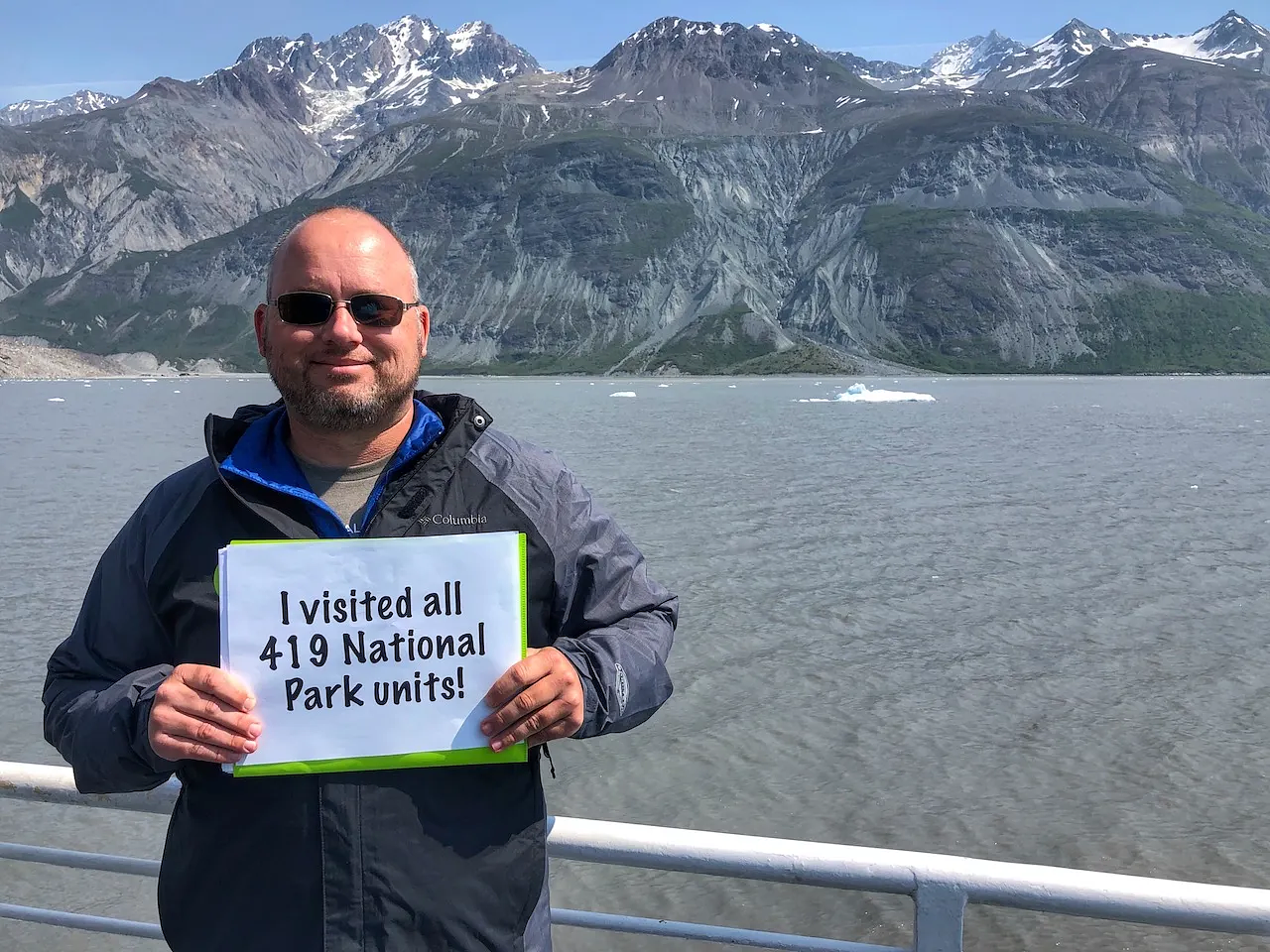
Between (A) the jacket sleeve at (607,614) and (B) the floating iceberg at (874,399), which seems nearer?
(A) the jacket sleeve at (607,614)

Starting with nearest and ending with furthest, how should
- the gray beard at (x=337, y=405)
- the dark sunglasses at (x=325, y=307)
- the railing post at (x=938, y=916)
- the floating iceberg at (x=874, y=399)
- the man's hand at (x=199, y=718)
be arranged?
1. the man's hand at (x=199, y=718)
2. the railing post at (x=938, y=916)
3. the gray beard at (x=337, y=405)
4. the dark sunglasses at (x=325, y=307)
5. the floating iceberg at (x=874, y=399)

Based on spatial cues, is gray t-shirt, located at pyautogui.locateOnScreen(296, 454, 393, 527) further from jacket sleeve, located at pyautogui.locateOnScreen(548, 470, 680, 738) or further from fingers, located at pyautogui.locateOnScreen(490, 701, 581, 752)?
fingers, located at pyautogui.locateOnScreen(490, 701, 581, 752)

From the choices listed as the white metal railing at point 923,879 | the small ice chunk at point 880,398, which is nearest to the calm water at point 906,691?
the white metal railing at point 923,879

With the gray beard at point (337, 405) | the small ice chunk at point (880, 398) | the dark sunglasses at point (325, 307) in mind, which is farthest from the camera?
the small ice chunk at point (880, 398)

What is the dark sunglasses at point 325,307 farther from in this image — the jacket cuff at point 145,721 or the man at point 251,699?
the jacket cuff at point 145,721

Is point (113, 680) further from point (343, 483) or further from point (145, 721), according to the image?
point (343, 483)

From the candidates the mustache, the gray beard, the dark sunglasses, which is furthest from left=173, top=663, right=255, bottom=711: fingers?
the dark sunglasses

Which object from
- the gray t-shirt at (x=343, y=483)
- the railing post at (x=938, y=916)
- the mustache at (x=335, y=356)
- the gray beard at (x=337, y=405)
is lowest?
the railing post at (x=938, y=916)
